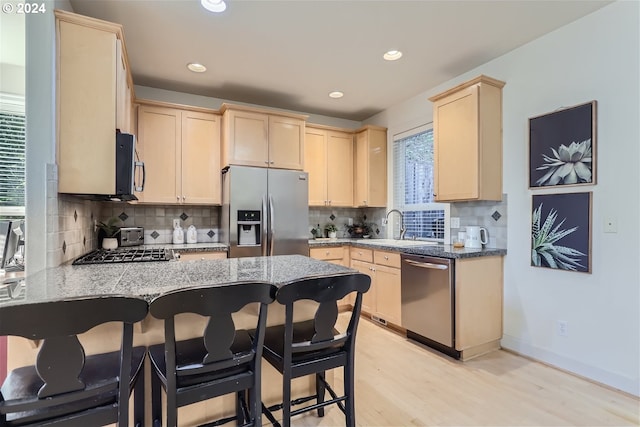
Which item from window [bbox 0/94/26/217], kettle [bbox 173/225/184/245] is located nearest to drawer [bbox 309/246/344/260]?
kettle [bbox 173/225/184/245]

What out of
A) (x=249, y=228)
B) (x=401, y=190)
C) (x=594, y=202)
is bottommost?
(x=249, y=228)

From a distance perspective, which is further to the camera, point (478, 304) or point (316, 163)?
point (316, 163)

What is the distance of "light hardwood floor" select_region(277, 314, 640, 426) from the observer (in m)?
1.89

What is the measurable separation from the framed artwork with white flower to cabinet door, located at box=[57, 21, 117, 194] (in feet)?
10.6

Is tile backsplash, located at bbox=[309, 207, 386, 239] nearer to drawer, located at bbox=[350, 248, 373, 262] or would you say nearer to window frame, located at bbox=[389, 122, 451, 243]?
window frame, located at bbox=[389, 122, 451, 243]

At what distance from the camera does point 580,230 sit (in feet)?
7.84

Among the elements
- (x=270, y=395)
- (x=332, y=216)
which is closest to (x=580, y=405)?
(x=270, y=395)

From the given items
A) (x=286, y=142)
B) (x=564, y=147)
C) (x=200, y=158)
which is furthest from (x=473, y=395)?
(x=200, y=158)

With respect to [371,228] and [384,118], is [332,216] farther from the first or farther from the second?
[384,118]

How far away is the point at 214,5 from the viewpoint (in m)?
2.23

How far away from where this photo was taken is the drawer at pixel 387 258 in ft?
11.0

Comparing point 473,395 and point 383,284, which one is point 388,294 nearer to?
point 383,284

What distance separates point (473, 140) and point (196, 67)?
2.80 m

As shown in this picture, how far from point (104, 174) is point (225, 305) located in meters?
1.44
